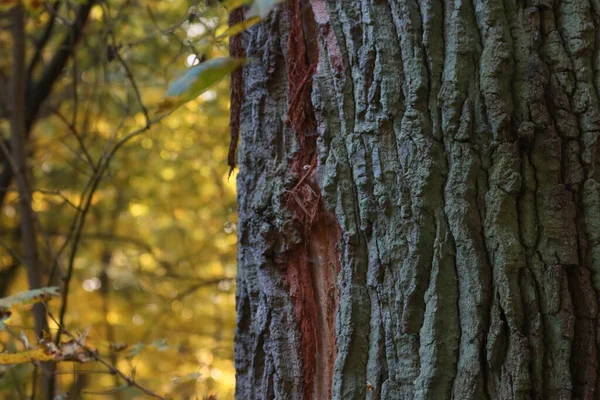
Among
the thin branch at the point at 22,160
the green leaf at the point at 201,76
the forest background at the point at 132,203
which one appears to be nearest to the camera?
the green leaf at the point at 201,76

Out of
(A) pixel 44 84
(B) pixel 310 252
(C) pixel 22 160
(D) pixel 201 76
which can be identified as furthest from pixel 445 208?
(A) pixel 44 84

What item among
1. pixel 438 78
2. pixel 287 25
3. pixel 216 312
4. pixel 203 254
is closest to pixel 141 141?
pixel 203 254

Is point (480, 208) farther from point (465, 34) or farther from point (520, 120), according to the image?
point (465, 34)

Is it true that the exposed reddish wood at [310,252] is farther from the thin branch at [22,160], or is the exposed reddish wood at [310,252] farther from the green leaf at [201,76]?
the thin branch at [22,160]

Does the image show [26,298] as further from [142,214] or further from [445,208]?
[142,214]

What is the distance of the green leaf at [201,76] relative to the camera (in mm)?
680

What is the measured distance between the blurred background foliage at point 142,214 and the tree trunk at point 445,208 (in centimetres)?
267

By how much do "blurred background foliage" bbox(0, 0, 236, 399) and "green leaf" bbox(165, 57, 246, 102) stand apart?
10.8 feet

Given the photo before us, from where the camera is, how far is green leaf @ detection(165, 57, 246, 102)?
2.23 ft

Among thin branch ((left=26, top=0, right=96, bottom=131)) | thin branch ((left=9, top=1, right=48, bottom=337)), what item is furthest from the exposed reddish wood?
thin branch ((left=26, top=0, right=96, bottom=131))

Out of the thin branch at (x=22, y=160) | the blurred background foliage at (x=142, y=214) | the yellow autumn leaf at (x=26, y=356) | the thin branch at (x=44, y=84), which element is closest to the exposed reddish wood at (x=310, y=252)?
the yellow autumn leaf at (x=26, y=356)

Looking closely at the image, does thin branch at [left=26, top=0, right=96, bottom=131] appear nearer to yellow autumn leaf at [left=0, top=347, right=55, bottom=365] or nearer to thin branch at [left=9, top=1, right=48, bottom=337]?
thin branch at [left=9, top=1, right=48, bottom=337]

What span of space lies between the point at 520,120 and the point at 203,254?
461 cm

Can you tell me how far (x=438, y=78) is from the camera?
47.2 inches
